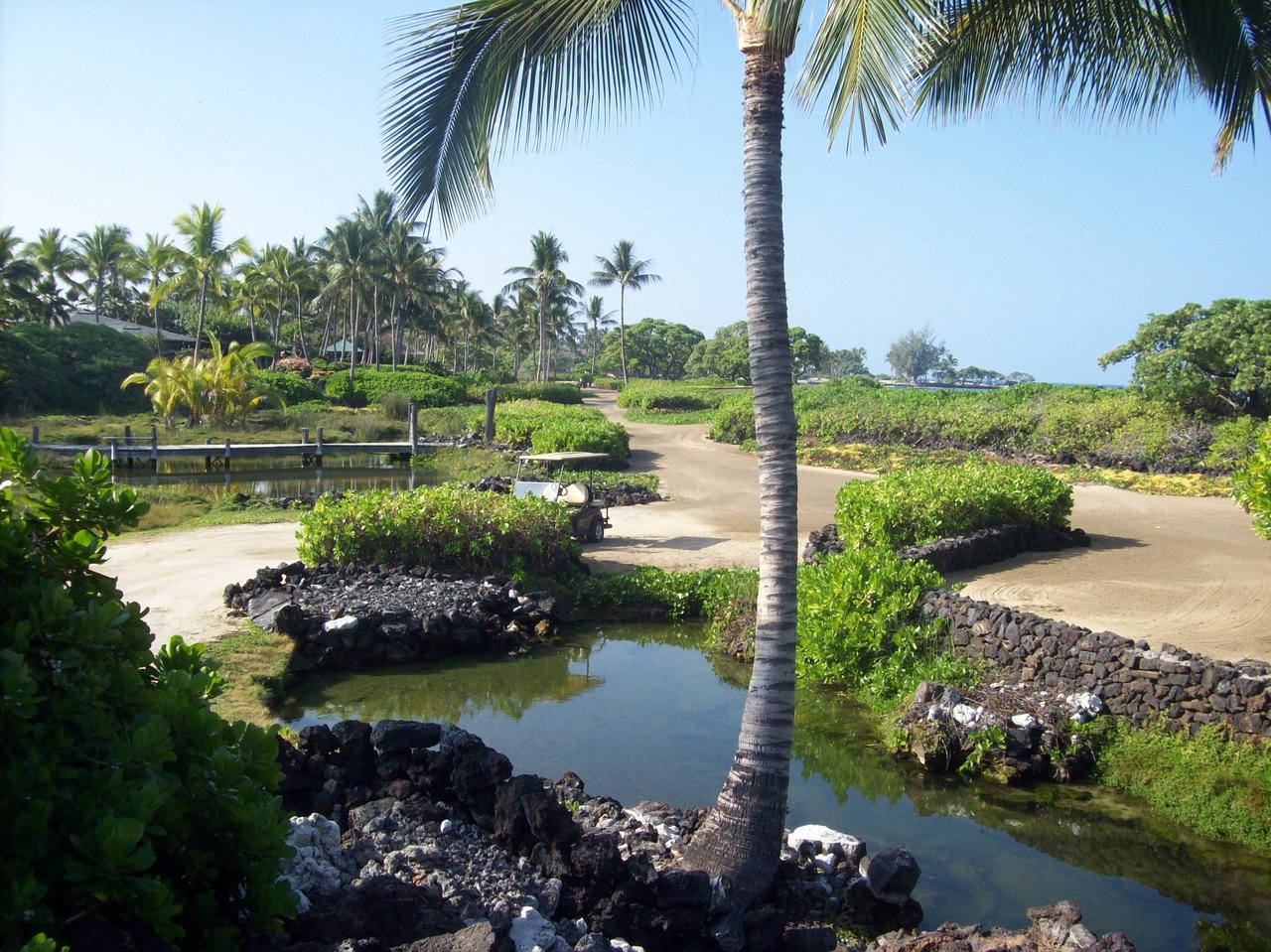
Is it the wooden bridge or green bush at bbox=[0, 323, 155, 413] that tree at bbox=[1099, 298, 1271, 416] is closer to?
the wooden bridge

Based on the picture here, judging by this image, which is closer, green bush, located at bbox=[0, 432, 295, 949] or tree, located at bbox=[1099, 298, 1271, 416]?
green bush, located at bbox=[0, 432, 295, 949]

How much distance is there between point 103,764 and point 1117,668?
26.1ft

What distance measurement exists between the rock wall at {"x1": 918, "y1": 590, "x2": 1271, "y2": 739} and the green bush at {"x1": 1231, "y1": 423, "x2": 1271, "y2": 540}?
1.49 metres

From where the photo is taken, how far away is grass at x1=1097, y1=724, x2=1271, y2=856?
7062 millimetres

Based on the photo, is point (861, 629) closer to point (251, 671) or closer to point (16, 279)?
point (251, 671)

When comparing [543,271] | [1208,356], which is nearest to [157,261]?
[543,271]

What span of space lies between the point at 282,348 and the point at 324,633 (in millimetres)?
61946

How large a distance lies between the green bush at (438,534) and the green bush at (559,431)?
1201 cm

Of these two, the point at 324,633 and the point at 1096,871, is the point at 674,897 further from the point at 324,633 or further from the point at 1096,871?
the point at 324,633

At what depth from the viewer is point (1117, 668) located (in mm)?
8500

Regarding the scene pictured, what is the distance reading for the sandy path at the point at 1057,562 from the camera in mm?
10992

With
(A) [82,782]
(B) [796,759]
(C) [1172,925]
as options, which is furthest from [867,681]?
(A) [82,782]

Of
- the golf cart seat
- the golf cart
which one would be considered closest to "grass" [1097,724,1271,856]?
the golf cart

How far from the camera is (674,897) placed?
4.51 metres
